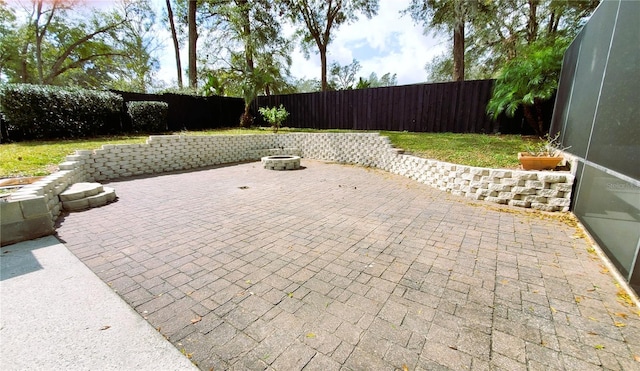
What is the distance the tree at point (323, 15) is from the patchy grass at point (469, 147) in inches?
371

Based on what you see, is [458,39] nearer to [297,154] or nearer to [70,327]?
[297,154]

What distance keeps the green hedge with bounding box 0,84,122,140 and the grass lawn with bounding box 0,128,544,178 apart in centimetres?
46

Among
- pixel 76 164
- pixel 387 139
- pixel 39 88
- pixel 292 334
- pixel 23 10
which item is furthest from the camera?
pixel 23 10

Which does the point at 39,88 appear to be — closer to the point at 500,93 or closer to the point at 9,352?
the point at 9,352

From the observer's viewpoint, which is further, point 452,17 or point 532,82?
point 452,17

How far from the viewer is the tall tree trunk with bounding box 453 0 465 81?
781cm

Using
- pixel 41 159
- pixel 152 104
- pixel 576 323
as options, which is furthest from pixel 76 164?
pixel 576 323

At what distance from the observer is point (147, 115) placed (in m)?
9.02

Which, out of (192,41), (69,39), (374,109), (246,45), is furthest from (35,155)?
(69,39)

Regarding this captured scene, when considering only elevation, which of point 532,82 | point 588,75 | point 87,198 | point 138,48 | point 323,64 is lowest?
point 87,198

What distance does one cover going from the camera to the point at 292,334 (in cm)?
161

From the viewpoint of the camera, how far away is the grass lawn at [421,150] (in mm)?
4973

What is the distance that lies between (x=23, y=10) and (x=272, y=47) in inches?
580

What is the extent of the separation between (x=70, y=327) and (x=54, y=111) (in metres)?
8.35
